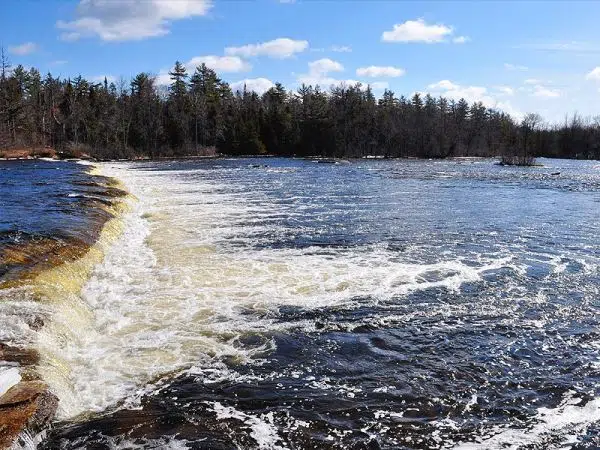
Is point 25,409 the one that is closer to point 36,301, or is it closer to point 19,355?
point 19,355

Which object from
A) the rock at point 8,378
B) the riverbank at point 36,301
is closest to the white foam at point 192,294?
the riverbank at point 36,301

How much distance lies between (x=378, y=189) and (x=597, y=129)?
97622mm

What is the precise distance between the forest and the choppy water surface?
6257 centimetres

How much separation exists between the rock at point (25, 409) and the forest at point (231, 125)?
68628 millimetres

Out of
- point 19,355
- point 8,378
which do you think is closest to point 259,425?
point 8,378

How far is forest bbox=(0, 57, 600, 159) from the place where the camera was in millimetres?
79375

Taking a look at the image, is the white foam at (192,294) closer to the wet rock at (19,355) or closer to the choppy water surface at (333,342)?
the choppy water surface at (333,342)

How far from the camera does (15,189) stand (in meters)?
26.0

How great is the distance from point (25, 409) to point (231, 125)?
8722 cm

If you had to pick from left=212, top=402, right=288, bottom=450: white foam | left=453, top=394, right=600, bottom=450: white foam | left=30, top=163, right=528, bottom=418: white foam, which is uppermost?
left=30, top=163, right=528, bottom=418: white foam

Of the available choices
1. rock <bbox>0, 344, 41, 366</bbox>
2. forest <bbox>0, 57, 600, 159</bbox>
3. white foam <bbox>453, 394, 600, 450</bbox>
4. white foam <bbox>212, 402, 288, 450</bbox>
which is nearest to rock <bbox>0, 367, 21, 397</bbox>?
rock <bbox>0, 344, 41, 366</bbox>

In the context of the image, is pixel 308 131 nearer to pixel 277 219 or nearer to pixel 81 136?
pixel 81 136

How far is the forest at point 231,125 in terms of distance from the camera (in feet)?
260

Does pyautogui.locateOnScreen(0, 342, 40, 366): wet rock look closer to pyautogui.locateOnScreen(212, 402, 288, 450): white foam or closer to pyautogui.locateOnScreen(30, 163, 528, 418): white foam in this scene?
pyautogui.locateOnScreen(30, 163, 528, 418): white foam
